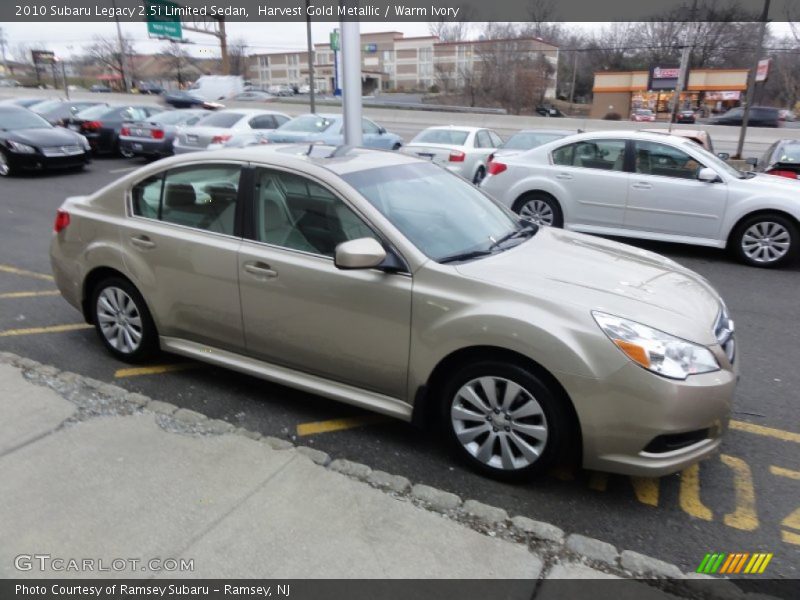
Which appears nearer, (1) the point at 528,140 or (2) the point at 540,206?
(2) the point at 540,206

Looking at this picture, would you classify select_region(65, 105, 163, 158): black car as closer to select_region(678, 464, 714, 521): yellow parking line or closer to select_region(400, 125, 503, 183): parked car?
select_region(400, 125, 503, 183): parked car

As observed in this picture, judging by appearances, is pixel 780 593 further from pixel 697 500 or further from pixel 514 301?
pixel 514 301

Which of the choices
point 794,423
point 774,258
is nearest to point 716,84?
point 774,258

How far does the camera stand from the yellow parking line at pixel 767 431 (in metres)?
3.63

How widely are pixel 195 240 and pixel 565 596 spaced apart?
2910mm

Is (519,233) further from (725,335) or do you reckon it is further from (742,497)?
(742,497)

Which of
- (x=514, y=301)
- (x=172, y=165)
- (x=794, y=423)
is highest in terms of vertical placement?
(x=172, y=165)

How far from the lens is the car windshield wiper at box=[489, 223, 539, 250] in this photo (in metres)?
3.65

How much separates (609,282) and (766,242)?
562 centimetres

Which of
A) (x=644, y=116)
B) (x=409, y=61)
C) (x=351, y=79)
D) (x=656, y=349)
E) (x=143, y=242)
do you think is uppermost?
(x=409, y=61)

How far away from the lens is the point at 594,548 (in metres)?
2.58

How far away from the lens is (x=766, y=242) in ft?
24.7

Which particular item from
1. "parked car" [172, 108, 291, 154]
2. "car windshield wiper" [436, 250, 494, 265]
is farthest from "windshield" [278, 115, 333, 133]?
"car windshield wiper" [436, 250, 494, 265]

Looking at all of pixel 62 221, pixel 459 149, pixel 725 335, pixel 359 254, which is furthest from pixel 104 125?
pixel 725 335
